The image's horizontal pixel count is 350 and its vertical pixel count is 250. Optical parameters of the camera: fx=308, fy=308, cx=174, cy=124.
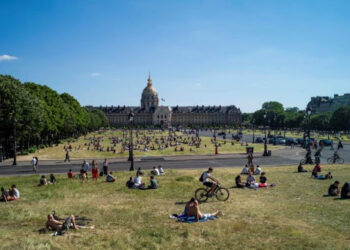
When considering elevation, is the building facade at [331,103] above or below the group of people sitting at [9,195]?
above

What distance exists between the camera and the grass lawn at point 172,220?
1009cm

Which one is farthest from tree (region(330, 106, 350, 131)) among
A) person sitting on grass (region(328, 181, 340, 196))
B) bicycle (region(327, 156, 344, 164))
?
person sitting on grass (region(328, 181, 340, 196))

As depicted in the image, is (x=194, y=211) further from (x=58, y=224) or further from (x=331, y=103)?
(x=331, y=103)

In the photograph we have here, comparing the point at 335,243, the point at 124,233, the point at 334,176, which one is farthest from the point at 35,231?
the point at 334,176

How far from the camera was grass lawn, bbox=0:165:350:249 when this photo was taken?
10.1m

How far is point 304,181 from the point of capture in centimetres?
2141

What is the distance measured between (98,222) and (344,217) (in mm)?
9985

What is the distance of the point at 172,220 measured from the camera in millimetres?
12594

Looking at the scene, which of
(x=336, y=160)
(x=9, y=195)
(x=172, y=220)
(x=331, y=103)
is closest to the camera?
(x=172, y=220)

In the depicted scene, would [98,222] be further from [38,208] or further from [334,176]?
[334,176]

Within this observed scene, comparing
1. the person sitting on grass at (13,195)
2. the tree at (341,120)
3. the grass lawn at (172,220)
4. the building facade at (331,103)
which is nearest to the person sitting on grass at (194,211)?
the grass lawn at (172,220)

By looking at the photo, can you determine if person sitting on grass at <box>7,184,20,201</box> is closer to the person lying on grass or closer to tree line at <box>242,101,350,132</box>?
the person lying on grass

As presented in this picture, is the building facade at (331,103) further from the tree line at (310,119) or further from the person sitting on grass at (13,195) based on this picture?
the person sitting on grass at (13,195)

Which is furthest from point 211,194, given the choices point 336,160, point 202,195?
point 336,160
